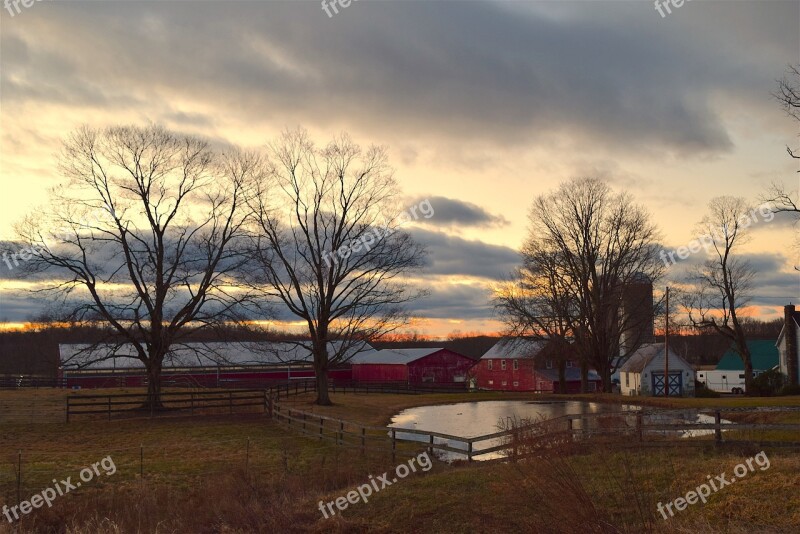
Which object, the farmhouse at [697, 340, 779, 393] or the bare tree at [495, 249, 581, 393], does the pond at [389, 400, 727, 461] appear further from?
the farmhouse at [697, 340, 779, 393]

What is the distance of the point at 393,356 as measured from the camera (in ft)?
267

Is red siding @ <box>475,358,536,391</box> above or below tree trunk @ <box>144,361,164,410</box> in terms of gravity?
below

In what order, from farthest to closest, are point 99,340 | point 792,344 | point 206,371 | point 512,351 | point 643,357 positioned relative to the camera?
point 512,351 → point 206,371 → point 643,357 → point 792,344 → point 99,340

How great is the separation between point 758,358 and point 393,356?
41.1m

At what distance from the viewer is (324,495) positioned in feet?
48.8

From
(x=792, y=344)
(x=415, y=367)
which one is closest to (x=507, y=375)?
(x=415, y=367)

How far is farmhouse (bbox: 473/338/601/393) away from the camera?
72.0 metres

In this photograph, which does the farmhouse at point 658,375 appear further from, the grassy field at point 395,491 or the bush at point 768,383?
the grassy field at point 395,491

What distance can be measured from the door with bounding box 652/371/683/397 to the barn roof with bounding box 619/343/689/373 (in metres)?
1.30

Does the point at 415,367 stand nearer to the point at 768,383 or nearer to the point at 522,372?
the point at 522,372

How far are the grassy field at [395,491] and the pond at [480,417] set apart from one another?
14.7 feet

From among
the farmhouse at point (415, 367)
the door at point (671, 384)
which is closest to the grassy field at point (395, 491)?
the door at point (671, 384)

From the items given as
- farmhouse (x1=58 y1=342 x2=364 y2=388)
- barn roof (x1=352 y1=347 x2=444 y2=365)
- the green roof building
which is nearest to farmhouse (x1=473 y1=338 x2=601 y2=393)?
barn roof (x1=352 y1=347 x2=444 y2=365)

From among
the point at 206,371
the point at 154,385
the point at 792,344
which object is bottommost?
the point at 206,371
